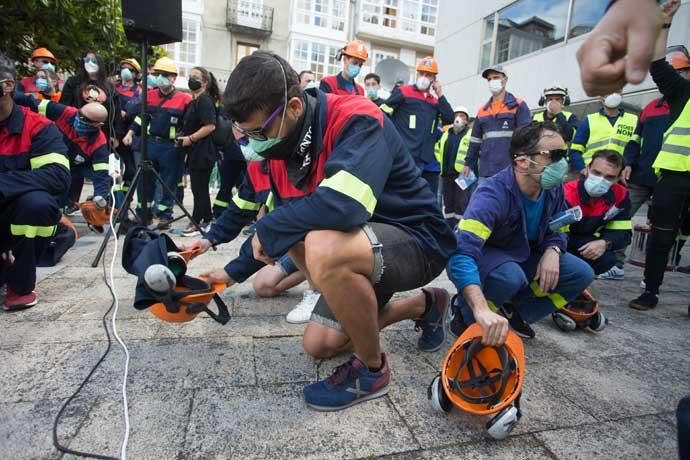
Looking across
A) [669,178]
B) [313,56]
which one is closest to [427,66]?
[669,178]

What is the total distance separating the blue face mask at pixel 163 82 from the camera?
16.1 feet

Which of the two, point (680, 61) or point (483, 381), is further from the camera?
point (680, 61)

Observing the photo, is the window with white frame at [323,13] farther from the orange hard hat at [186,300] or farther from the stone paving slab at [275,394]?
the orange hard hat at [186,300]

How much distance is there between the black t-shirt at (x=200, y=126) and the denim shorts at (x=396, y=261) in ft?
12.6

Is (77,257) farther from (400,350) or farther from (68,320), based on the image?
(400,350)

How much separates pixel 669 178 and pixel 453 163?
384 cm

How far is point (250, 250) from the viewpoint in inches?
70.7

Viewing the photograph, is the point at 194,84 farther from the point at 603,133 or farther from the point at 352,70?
the point at 603,133

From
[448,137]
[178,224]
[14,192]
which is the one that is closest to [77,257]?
[14,192]

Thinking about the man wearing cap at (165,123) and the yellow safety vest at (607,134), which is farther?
the man wearing cap at (165,123)

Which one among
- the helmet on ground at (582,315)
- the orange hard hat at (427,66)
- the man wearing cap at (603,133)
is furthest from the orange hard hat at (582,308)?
the orange hard hat at (427,66)

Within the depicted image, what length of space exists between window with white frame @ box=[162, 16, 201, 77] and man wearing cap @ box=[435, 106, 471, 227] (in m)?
18.3

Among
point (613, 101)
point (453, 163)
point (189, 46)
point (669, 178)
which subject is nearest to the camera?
point (669, 178)

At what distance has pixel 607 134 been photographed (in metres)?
4.70
